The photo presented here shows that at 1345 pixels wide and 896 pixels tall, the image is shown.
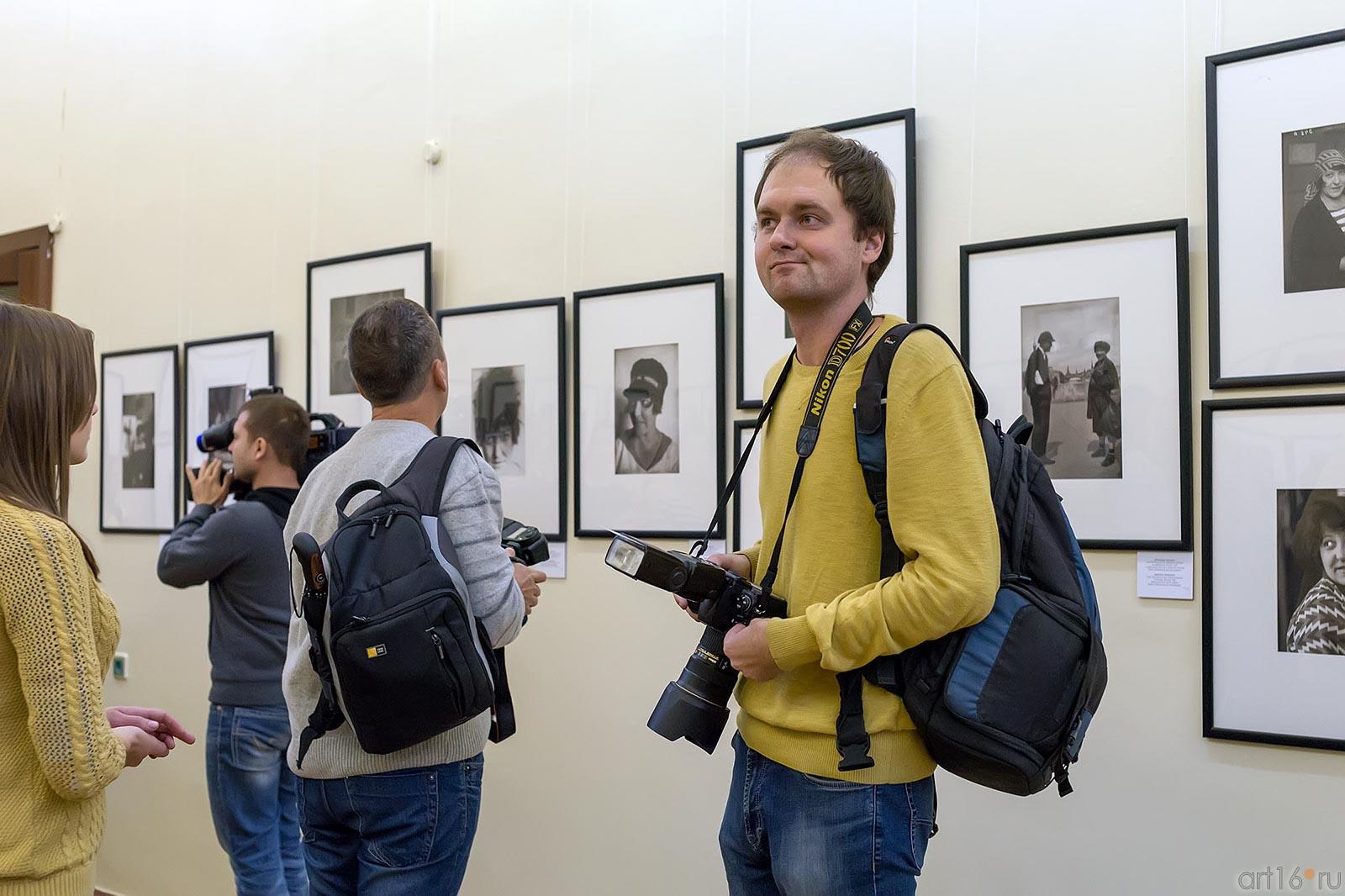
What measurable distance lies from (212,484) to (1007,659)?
255cm

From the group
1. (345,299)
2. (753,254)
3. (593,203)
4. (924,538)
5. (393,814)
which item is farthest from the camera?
(345,299)

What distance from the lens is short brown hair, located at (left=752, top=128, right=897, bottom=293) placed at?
169cm

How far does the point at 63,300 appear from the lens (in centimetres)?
494

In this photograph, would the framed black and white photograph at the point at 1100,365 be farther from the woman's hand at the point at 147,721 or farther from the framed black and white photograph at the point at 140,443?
the framed black and white photograph at the point at 140,443

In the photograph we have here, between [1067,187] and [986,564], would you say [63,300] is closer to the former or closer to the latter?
[1067,187]

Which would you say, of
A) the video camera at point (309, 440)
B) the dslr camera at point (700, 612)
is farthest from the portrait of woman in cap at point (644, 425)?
the dslr camera at point (700, 612)

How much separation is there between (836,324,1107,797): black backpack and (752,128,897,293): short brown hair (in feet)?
0.73

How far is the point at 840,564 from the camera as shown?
160 centimetres

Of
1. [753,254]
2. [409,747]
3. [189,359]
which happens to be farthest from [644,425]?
[189,359]

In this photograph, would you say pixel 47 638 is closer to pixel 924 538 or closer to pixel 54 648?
pixel 54 648

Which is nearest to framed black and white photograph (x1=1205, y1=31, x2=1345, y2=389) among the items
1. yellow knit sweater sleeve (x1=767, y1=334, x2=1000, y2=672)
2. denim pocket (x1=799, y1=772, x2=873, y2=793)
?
yellow knit sweater sleeve (x1=767, y1=334, x2=1000, y2=672)

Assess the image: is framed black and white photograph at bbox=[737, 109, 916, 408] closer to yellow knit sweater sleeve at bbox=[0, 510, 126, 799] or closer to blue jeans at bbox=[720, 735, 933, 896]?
blue jeans at bbox=[720, 735, 933, 896]

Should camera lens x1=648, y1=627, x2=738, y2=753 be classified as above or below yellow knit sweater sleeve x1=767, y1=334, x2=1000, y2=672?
below

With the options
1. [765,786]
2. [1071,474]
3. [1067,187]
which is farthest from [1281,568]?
[765,786]
